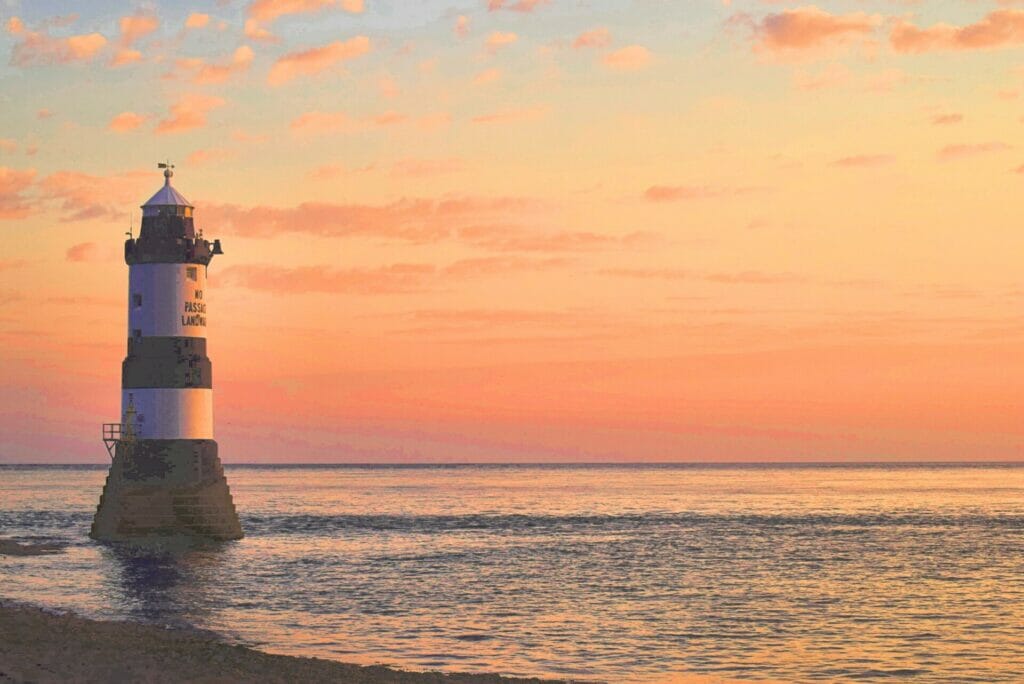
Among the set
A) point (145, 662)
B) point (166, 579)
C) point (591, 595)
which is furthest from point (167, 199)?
point (145, 662)

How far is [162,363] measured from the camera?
5447cm

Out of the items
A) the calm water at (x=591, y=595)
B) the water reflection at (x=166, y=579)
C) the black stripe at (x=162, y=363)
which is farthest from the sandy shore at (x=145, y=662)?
the black stripe at (x=162, y=363)

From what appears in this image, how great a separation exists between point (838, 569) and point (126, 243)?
33.4 m

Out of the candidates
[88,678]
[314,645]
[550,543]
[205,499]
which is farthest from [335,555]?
[88,678]

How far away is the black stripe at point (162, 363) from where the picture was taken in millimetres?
54406

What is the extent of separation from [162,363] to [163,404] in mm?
1730

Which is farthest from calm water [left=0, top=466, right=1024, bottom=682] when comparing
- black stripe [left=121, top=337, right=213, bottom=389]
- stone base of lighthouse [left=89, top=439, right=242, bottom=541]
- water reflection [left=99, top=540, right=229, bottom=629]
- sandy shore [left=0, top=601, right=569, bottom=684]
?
black stripe [left=121, top=337, right=213, bottom=389]

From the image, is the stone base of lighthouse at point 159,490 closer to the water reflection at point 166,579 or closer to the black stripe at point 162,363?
the water reflection at point 166,579

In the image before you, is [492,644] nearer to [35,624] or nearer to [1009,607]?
[35,624]

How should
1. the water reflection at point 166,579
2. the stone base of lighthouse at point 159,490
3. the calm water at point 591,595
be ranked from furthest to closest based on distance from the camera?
the stone base of lighthouse at point 159,490
the water reflection at point 166,579
the calm water at point 591,595

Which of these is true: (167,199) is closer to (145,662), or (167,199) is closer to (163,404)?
(163,404)

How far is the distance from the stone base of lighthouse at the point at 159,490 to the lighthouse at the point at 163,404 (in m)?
0.04

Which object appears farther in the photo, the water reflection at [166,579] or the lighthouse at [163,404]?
the lighthouse at [163,404]

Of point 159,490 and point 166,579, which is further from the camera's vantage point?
point 159,490
